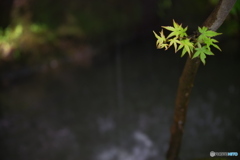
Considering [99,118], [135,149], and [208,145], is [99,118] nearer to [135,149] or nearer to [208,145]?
[135,149]

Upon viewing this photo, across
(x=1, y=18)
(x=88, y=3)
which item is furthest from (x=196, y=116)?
(x=1, y=18)

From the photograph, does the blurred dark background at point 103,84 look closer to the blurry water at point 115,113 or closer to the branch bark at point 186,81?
the blurry water at point 115,113

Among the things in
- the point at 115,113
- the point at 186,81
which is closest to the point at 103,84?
the point at 115,113

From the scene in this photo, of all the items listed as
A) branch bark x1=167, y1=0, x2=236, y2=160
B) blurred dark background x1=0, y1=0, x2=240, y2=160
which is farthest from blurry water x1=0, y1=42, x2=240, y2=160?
branch bark x1=167, y1=0, x2=236, y2=160

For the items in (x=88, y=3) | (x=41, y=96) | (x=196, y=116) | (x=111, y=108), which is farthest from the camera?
(x=88, y=3)

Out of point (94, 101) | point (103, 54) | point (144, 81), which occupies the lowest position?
point (94, 101)
